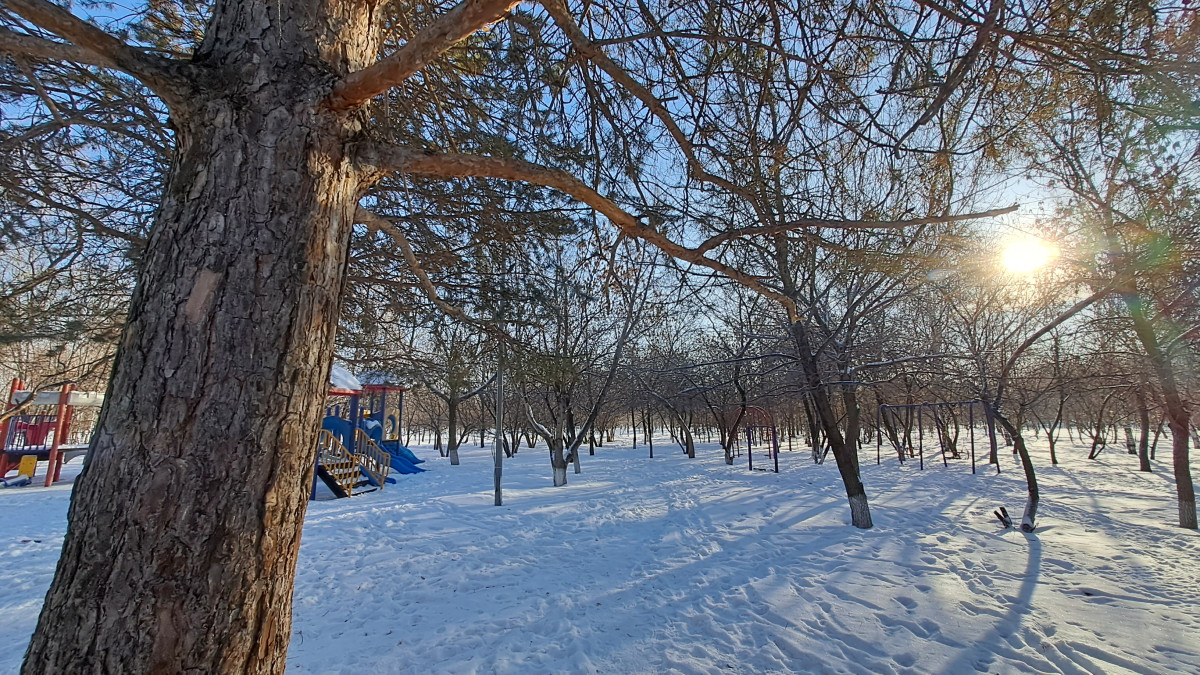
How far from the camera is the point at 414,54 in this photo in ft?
4.31

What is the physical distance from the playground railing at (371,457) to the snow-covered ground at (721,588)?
3.24 m

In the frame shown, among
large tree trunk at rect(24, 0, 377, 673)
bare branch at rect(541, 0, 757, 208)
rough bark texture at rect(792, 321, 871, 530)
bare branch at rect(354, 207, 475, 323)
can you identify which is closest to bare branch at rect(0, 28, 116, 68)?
large tree trunk at rect(24, 0, 377, 673)

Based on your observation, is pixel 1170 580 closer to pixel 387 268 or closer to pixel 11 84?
pixel 387 268

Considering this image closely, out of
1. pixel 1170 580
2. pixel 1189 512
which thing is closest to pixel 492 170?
pixel 1170 580

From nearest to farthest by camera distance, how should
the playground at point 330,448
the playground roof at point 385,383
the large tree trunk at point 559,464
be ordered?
the playground roof at point 385,383 < the playground at point 330,448 < the large tree trunk at point 559,464

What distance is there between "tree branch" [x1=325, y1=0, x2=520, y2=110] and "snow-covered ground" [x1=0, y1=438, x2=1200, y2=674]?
3.70 meters

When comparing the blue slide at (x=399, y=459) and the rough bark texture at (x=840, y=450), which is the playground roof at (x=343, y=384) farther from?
the rough bark texture at (x=840, y=450)

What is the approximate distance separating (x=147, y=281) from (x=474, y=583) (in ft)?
16.2

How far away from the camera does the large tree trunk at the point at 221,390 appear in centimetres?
99

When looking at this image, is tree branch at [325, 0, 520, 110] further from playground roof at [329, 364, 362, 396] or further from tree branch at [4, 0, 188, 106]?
playground roof at [329, 364, 362, 396]

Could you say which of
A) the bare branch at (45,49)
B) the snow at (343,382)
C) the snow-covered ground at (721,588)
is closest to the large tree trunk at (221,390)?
the bare branch at (45,49)

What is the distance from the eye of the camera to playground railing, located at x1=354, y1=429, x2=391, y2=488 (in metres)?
13.0

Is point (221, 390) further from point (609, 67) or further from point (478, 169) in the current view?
point (609, 67)

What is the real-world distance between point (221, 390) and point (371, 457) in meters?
14.2
